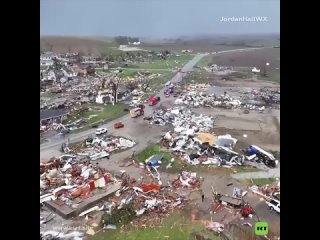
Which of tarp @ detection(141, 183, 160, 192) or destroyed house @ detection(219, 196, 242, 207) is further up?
tarp @ detection(141, 183, 160, 192)

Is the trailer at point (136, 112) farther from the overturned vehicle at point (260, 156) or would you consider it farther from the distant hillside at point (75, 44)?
the overturned vehicle at point (260, 156)

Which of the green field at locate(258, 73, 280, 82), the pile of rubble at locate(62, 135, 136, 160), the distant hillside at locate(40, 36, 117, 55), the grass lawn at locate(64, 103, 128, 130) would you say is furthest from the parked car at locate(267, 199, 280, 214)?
the distant hillside at locate(40, 36, 117, 55)

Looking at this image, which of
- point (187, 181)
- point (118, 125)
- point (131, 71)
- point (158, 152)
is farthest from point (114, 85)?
point (187, 181)

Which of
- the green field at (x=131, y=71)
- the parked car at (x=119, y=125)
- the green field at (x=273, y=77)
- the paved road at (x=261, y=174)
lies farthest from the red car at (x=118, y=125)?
the green field at (x=273, y=77)

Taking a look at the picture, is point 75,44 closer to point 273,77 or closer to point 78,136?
point 78,136

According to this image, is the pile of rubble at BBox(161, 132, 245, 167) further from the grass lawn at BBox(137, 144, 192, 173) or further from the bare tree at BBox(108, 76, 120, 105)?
the bare tree at BBox(108, 76, 120, 105)
